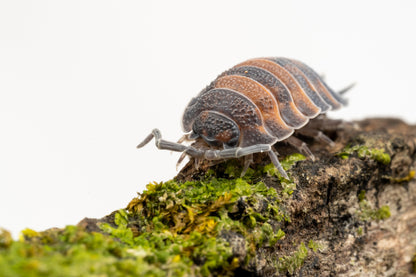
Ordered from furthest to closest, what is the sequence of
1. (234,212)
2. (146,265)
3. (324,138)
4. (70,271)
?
1. (324,138)
2. (234,212)
3. (146,265)
4. (70,271)

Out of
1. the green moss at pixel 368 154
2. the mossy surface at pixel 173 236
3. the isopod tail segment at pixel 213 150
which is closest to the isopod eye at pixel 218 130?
the isopod tail segment at pixel 213 150

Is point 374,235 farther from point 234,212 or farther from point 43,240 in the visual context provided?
point 43,240

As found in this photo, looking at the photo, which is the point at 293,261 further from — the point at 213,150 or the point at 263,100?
the point at 263,100

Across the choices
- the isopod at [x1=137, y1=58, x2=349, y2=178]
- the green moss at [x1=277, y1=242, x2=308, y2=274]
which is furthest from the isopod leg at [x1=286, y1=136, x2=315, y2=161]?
the green moss at [x1=277, y1=242, x2=308, y2=274]

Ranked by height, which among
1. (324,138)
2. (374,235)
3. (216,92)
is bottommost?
(374,235)

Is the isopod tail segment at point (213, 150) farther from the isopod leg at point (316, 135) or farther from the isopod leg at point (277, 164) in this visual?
the isopod leg at point (316, 135)

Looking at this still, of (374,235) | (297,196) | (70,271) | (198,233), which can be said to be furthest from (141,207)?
(374,235)

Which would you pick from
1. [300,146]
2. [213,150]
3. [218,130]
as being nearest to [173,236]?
[213,150]
